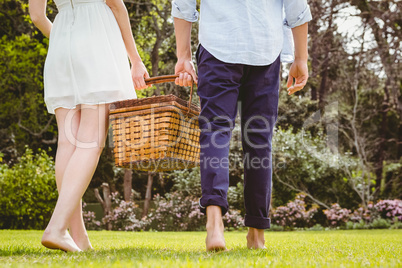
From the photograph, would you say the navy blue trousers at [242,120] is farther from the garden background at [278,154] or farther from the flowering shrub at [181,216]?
the flowering shrub at [181,216]

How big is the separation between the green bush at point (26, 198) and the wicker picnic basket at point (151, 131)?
622 cm

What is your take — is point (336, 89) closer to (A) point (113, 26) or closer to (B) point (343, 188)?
(B) point (343, 188)

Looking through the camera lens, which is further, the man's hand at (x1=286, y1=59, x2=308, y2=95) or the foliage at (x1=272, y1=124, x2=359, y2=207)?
the foliage at (x1=272, y1=124, x2=359, y2=207)

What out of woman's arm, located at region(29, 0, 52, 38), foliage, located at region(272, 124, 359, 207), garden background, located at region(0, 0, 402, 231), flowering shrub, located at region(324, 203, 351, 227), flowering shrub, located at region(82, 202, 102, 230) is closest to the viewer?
woman's arm, located at region(29, 0, 52, 38)

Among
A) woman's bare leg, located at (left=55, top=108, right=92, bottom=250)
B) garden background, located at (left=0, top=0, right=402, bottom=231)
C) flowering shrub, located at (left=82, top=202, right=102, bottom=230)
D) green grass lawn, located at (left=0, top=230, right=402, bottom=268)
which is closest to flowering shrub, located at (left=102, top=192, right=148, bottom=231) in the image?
garden background, located at (left=0, top=0, right=402, bottom=231)

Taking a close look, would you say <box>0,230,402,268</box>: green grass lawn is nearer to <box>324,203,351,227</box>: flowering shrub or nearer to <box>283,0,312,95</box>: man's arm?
<box>283,0,312,95</box>: man's arm

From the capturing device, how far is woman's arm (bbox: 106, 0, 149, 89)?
2.91 meters

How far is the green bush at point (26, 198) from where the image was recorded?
8.29 meters

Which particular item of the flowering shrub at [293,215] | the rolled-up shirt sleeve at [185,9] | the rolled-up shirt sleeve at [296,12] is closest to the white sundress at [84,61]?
the rolled-up shirt sleeve at [185,9]

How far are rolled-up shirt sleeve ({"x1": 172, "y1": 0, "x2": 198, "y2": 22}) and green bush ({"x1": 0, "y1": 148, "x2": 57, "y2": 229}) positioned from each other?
665cm

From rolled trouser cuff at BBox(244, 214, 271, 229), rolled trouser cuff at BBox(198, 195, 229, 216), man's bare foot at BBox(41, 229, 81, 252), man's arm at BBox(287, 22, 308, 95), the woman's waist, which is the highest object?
the woman's waist

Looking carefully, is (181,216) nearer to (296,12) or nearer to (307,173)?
(307,173)

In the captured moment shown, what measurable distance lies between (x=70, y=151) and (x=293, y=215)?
7.98m

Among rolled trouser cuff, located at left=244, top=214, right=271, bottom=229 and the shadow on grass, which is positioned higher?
rolled trouser cuff, located at left=244, top=214, right=271, bottom=229
